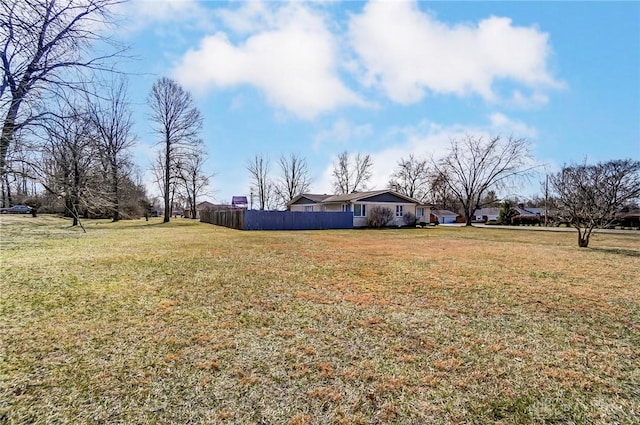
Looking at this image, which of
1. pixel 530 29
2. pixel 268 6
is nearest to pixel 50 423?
pixel 268 6

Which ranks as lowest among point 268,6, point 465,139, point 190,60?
point 190,60

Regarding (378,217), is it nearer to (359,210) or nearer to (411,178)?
(359,210)

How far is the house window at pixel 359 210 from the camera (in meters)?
25.9

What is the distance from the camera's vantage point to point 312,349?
10.2 feet

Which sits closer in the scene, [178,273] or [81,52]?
[81,52]

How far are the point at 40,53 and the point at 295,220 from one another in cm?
1989

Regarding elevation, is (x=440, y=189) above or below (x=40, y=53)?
above

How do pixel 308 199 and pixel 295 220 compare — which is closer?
pixel 295 220

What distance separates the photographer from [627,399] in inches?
94.0

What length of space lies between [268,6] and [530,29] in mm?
7749

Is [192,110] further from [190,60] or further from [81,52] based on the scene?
[81,52]

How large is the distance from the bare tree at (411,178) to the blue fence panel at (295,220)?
24.4 m

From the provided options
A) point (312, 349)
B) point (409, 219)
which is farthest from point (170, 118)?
point (312, 349)

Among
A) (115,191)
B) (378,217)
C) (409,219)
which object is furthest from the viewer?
(409,219)
